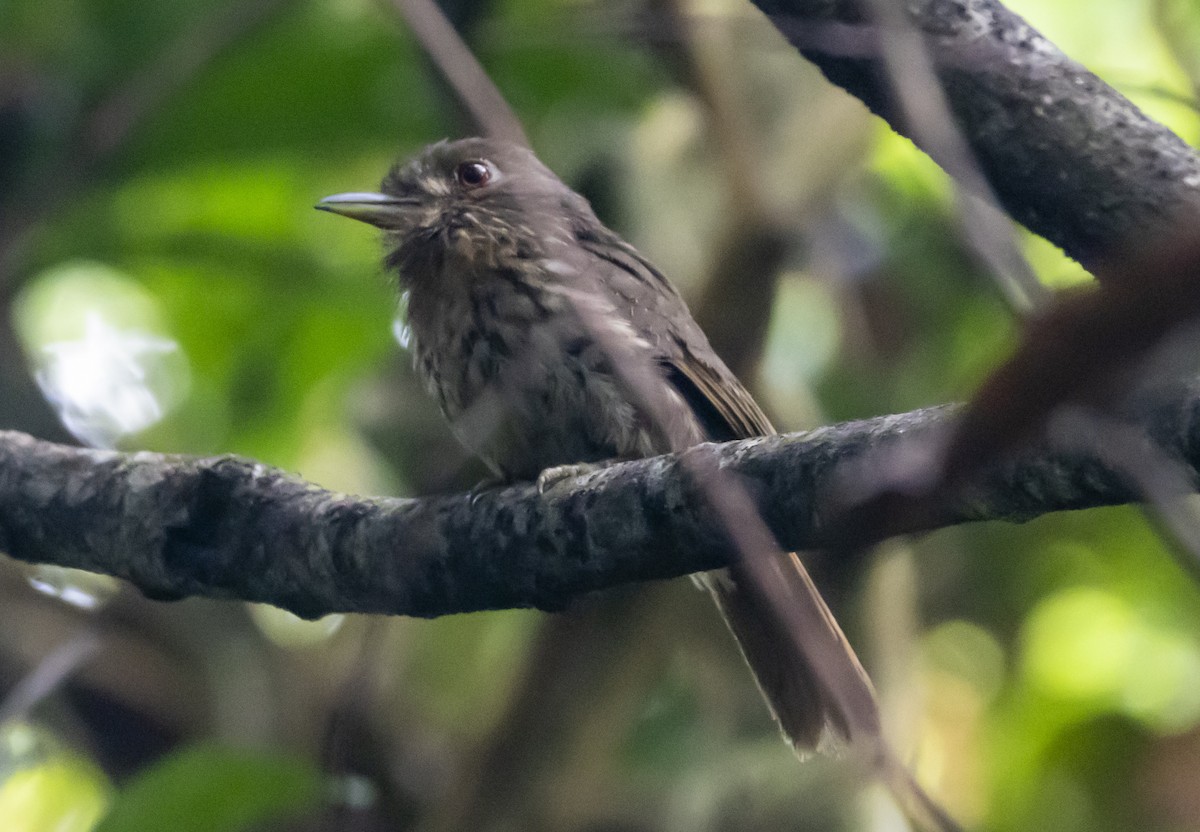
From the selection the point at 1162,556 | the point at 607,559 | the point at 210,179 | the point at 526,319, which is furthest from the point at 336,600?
the point at 1162,556

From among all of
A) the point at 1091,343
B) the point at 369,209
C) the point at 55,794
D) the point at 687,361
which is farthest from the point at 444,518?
the point at 55,794

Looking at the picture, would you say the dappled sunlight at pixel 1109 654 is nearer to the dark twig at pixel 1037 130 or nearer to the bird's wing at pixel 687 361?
the bird's wing at pixel 687 361

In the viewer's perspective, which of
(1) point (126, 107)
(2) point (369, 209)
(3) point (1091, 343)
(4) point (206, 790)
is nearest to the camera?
(3) point (1091, 343)

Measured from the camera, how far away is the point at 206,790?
3.04 metres

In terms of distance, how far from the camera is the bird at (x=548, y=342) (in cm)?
A: 287

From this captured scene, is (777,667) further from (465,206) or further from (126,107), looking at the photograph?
(126,107)

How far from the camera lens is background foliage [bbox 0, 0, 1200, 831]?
387cm

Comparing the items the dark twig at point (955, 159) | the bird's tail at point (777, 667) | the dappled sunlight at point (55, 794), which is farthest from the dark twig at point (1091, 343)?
the dappled sunlight at point (55, 794)

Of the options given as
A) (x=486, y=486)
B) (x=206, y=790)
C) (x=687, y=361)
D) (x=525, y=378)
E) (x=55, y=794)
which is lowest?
(x=55, y=794)

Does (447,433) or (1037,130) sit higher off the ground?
(1037,130)

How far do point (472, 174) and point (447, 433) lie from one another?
3.58ft

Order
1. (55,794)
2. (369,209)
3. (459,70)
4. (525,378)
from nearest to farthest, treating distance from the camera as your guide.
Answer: (459,70) < (525,378) < (369,209) < (55,794)

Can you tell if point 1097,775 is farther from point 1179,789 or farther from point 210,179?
point 210,179

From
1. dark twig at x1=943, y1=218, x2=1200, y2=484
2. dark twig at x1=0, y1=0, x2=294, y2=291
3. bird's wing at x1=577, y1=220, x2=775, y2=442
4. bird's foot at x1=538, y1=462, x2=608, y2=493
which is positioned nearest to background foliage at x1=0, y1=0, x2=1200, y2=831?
dark twig at x1=0, y1=0, x2=294, y2=291
